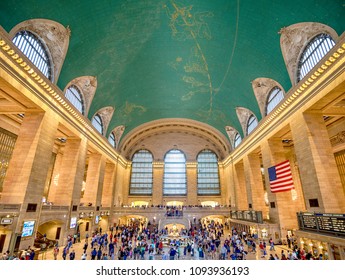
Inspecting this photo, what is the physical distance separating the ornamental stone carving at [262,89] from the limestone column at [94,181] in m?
18.3

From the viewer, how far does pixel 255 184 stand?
2192 centimetres

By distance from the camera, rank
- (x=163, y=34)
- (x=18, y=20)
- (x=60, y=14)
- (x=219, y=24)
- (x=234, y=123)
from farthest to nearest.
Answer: (x=234, y=123), (x=163, y=34), (x=219, y=24), (x=60, y=14), (x=18, y=20)

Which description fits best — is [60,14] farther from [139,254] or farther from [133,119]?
[133,119]

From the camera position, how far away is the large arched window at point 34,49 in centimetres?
1126

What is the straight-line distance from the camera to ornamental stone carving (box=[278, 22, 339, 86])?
11686mm

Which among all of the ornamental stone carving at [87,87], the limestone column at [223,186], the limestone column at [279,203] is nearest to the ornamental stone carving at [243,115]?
the limestone column at [279,203]

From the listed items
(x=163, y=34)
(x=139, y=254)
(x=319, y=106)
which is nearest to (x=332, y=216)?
(x=319, y=106)

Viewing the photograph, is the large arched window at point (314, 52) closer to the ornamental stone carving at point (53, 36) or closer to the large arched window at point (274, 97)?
the large arched window at point (274, 97)

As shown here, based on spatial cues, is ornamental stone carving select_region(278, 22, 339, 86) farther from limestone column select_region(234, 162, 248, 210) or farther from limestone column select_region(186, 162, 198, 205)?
limestone column select_region(186, 162, 198, 205)

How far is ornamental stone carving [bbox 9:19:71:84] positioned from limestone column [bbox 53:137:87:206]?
22.0 ft

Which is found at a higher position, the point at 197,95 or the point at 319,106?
the point at 197,95

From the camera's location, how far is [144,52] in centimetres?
1706

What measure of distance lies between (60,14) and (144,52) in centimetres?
687
